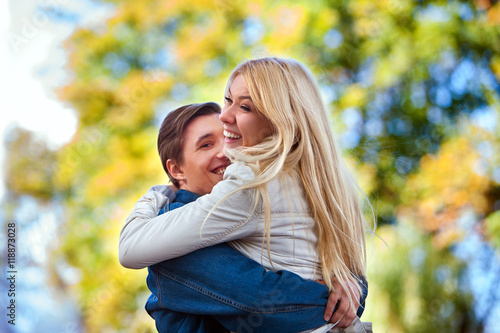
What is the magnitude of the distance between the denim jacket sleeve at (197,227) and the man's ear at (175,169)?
1.24 ft

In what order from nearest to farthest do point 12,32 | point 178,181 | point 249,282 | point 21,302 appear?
point 249,282 < point 178,181 < point 12,32 < point 21,302

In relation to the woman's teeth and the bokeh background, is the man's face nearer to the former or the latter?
the woman's teeth

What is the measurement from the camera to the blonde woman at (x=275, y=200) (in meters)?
1.21

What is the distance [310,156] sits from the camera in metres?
1.34

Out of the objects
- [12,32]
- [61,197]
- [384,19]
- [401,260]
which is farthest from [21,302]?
[384,19]

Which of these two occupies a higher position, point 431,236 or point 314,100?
point 314,100

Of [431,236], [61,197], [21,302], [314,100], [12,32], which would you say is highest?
[12,32]

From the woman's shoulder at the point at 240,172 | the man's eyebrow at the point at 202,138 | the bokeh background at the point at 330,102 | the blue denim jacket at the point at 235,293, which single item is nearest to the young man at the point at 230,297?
the blue denim jacket at the point at 235,293

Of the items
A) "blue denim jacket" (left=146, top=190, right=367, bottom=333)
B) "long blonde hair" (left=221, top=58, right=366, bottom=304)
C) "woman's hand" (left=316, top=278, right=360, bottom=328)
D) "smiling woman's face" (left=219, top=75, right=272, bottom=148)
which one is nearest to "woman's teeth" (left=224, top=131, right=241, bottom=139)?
"smiling woman's face" (left=219, top=75, right=272, bottom=148)

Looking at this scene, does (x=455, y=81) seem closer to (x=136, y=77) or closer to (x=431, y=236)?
(x=431, y=236)

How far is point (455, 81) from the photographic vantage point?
5781 millimetres

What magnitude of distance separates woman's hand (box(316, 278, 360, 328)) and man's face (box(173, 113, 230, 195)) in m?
0.50

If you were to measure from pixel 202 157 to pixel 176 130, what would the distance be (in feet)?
0.47

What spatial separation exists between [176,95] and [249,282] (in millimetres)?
4741
